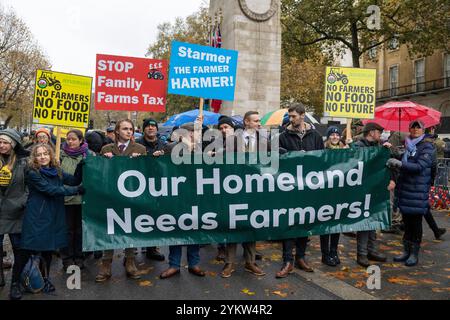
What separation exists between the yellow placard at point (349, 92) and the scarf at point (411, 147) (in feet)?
3.52

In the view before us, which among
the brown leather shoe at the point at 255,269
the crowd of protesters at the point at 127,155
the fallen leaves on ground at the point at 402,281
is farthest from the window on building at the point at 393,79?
the brown leather shoe at the point at 255,269

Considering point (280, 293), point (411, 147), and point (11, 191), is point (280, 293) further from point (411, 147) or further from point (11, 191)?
point (11, 191)

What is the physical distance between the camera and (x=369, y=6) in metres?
21.8

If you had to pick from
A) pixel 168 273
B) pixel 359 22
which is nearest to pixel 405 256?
pixel 168 273

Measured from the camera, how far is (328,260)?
555 cm

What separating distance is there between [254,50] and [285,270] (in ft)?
33.5

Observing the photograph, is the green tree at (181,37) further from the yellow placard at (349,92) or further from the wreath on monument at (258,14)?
the yellow placard at (349,92)

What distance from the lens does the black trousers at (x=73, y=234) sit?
530cm

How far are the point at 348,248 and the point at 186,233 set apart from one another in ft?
10.1

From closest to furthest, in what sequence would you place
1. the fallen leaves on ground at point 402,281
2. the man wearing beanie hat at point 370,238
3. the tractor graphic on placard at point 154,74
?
the fallen leaves on ground at point 402,281, the man wearing beanie hat at point 370,238, the tractor graphic on placard at point 154,74

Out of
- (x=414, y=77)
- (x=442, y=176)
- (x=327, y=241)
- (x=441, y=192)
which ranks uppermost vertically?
(x=414, y=77)

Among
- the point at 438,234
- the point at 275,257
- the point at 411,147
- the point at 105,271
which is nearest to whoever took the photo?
the point at 105,271
